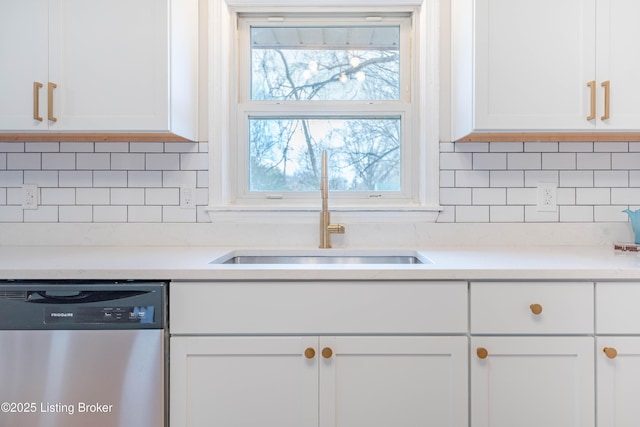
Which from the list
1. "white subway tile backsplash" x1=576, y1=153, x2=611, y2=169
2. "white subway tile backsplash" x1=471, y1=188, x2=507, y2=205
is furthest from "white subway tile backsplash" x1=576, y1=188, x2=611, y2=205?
"white subway tile backsplash" x1=471, y1=188, x2=507, y2=205

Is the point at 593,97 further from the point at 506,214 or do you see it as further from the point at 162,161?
the point at 162,161

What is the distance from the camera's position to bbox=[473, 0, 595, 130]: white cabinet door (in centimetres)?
161

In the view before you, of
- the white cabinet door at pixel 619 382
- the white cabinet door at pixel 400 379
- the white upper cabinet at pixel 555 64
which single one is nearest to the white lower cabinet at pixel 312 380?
the white cabinet door at pixel 400 379

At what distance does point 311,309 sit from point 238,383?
0.33 meters

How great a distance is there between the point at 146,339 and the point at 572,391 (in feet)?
4.48

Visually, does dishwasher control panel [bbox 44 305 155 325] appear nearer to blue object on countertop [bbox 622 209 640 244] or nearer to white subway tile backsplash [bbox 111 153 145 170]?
white subway tile backsplash [bbox 111 153 145 170]

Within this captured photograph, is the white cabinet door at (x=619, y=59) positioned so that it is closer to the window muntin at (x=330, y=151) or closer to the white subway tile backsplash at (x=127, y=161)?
the window muntin at (x=330, y=151)

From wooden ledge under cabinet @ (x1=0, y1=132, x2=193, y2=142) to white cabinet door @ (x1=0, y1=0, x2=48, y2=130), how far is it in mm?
93

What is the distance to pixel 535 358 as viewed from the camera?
4.36ft

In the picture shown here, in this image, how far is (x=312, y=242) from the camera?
6.43ft

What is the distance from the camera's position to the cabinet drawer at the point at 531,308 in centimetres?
133

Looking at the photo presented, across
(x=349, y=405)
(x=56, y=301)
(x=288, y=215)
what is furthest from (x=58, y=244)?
(x=349, y=405)

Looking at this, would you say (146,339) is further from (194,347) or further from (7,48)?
(7,48)

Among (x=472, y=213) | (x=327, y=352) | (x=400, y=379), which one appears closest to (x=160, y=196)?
(x=327, y=352)
